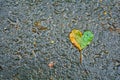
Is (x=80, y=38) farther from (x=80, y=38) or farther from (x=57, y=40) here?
(x=57, y=40)

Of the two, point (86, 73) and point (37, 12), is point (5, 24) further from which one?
point (86, 73)

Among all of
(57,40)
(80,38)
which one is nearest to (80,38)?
(80,38)

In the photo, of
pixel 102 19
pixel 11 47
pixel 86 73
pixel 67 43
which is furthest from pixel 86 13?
pixel 11 47
